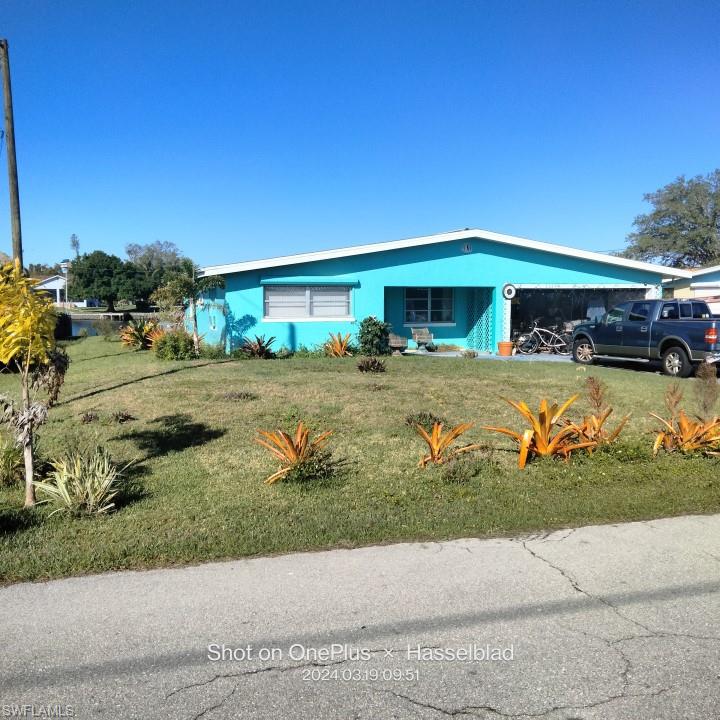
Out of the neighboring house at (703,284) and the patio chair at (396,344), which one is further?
the neighboring house at (703,284)

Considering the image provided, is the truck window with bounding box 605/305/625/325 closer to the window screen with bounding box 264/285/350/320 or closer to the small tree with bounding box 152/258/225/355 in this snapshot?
the window screen with bounding box 264/285/350/320

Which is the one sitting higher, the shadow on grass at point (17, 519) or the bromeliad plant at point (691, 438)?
the bromeliad plant at point (691, 438)

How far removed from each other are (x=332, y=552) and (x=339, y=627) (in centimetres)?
110

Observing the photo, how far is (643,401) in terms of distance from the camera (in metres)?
→ 10.1

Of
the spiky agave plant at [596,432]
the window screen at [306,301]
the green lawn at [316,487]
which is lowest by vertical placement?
the green lawn at [316,487]

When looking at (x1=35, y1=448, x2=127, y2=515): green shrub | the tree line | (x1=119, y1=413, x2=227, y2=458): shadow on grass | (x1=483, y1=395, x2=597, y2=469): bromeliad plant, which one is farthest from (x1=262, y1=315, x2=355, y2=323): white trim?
the tree line

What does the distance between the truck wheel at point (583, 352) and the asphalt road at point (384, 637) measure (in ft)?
40.6

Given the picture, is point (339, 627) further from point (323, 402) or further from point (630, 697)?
point (323, 402)

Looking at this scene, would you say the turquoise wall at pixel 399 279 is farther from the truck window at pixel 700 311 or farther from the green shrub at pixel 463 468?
the green shrub at pixel 463 468

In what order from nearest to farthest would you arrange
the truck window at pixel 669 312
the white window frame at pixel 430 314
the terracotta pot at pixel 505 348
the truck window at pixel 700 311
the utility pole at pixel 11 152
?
the utility pole at pixel 11 152 → the truck window at pixel 669 312 → the truck window at pixel 700 311 → the terracotta pot at pixel 505 348 → the white window frame at pixel 430 314

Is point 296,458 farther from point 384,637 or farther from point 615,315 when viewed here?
point 615,315

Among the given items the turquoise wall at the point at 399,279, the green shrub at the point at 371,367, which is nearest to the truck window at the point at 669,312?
the turquoise wall at the point at 399,279

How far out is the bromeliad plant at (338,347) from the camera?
55.1 ft

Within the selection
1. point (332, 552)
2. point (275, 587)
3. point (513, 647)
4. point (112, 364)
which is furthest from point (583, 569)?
point (112, 364)
